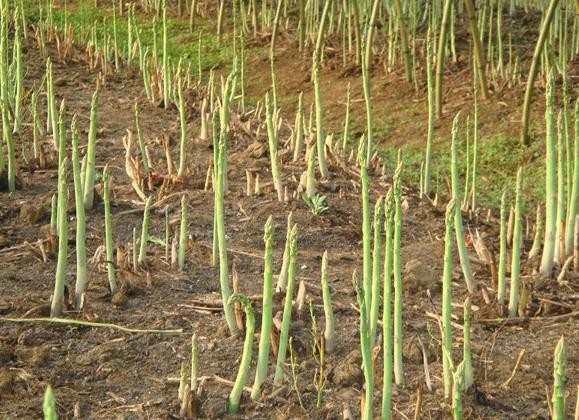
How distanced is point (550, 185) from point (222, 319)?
3.36 feet

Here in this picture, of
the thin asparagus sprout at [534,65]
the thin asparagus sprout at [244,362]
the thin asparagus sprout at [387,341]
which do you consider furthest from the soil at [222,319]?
the thin asparagus sprout at [534,65]

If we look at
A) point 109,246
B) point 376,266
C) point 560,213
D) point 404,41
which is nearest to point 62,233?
point 109,246

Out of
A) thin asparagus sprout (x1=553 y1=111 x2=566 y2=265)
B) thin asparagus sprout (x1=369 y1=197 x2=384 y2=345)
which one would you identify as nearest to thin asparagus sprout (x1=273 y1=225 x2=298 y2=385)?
thin asparagus sprout (x1=369 y1=197 x2=384 y2=345)

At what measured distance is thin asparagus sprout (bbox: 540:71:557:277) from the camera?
8.91ft

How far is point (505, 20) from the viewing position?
7.54 metres

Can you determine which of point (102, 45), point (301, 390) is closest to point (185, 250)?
point (301, 390)

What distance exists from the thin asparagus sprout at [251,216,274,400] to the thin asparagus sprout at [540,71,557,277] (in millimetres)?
1074

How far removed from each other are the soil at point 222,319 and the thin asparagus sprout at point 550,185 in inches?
2.7

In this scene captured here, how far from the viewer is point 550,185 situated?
2748 mm

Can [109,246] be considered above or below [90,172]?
below

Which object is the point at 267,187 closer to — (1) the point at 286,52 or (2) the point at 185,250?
(2) the point at 185,250

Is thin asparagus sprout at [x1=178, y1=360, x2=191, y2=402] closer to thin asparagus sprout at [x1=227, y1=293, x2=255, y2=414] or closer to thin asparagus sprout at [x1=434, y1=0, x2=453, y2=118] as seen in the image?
thin asparagus sprout at [x1=227, y1=293, x2=255, y2=414]

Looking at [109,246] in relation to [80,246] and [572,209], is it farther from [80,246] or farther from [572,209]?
[572,209]

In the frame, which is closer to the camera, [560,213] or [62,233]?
[62,233]
